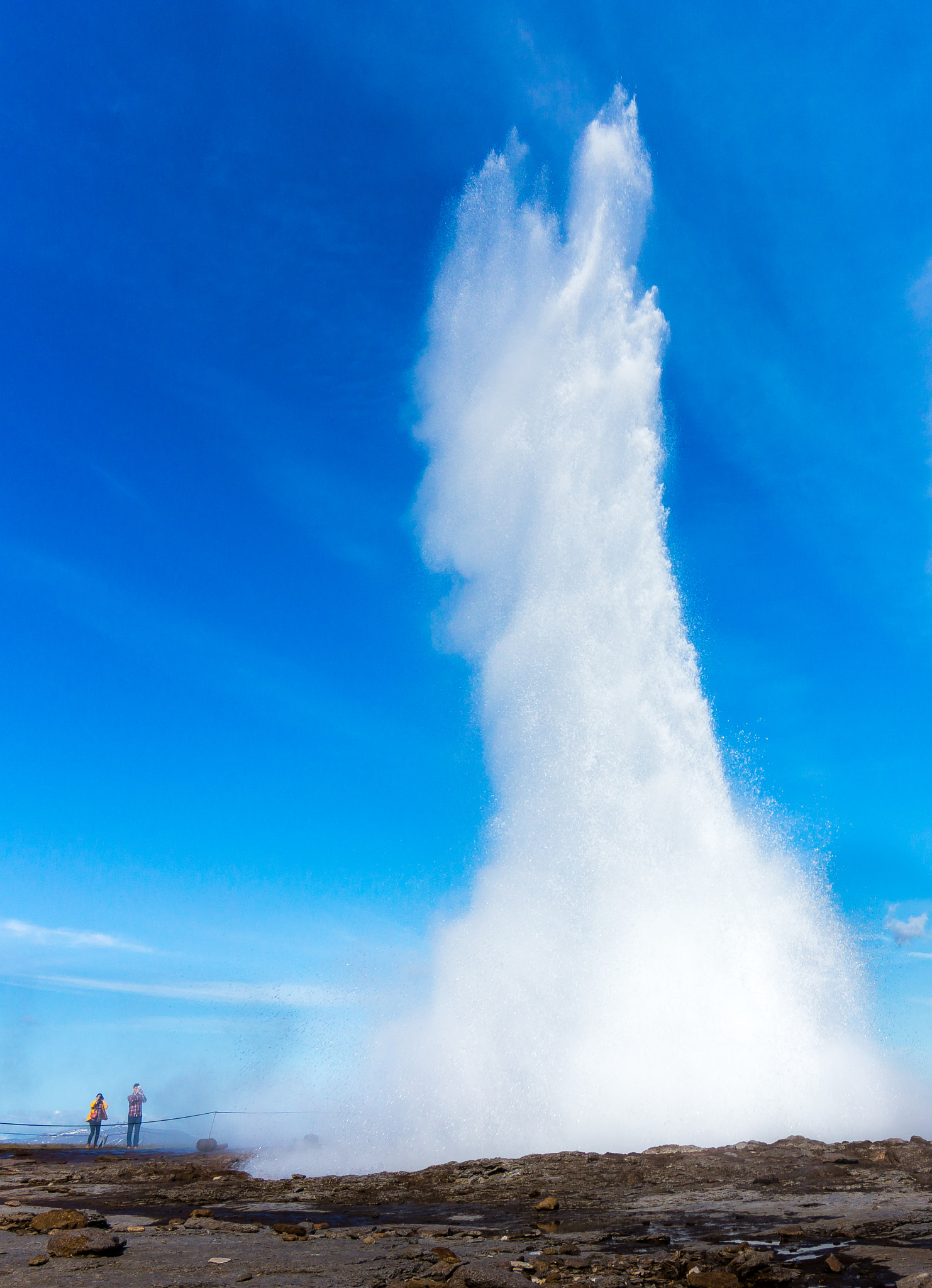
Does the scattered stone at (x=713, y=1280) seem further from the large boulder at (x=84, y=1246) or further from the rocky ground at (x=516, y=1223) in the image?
the large boulder at (x=84, y=1246)

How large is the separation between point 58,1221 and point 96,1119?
2919 centimetres

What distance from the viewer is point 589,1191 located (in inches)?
683

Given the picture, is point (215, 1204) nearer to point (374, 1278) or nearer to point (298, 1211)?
point (298, 1211)

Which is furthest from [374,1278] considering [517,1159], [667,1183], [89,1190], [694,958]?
[694,958]

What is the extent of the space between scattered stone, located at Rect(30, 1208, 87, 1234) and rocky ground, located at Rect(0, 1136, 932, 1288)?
0.04 m

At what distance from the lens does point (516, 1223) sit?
14.1 m

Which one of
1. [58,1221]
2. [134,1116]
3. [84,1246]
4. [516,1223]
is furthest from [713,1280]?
[134,1116]

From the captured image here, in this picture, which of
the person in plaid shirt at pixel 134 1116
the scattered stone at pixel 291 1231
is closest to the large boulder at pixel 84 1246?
the scattered stone at pixel 291 1231

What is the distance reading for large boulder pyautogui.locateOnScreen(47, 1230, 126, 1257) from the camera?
10938 mm

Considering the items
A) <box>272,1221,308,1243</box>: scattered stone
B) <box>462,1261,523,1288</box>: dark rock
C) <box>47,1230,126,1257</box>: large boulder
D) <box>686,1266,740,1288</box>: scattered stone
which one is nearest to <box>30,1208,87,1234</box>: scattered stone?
<box>47,1230,126,1257</box>: large boulder

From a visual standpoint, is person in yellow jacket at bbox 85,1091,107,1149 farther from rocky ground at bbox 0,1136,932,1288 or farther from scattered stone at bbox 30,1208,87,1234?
scattered stone at bbox 30,1208,87,1234

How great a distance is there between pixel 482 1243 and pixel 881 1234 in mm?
5830

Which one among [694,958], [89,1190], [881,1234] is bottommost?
[89,1190]

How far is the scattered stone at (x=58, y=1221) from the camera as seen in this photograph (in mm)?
13164
